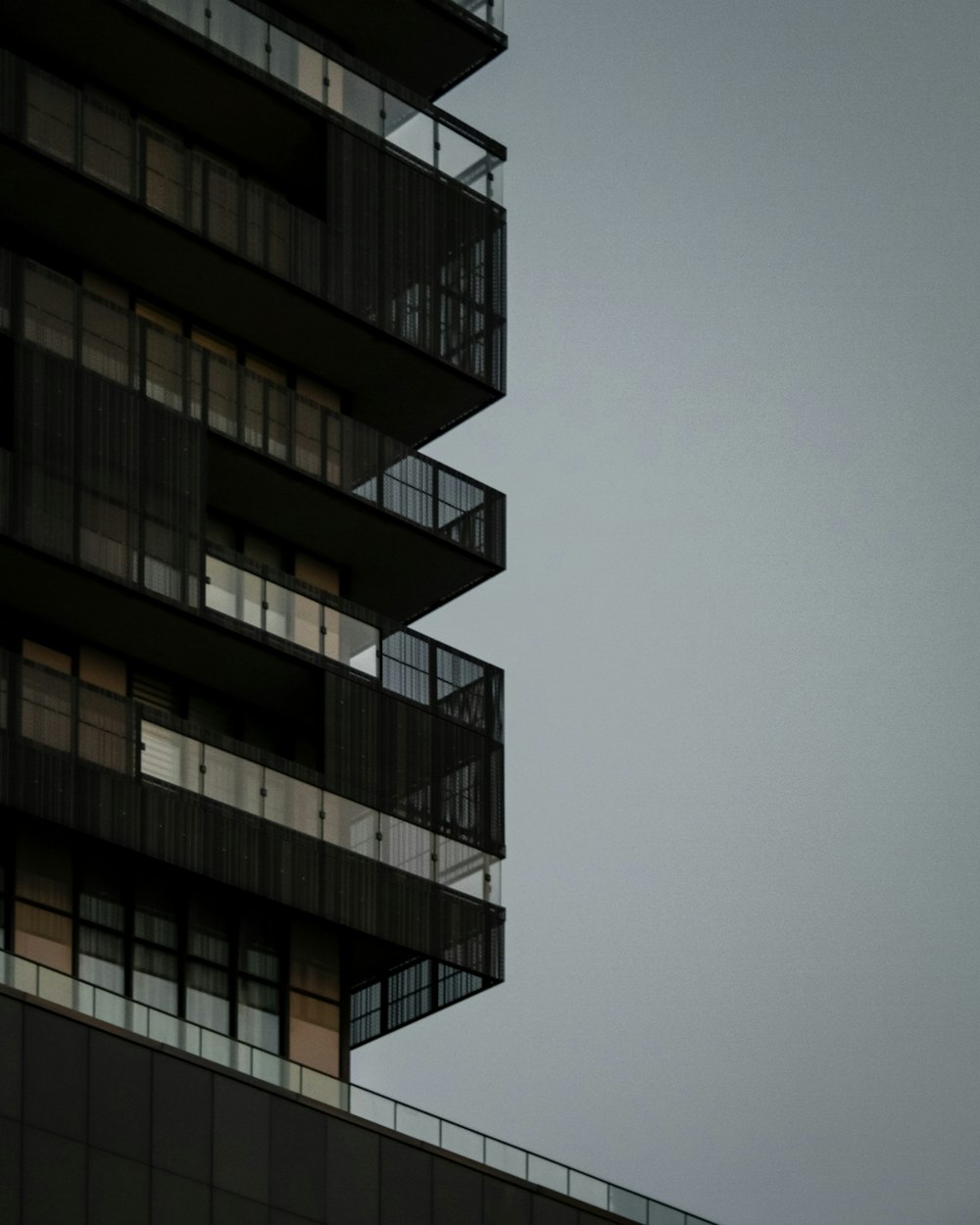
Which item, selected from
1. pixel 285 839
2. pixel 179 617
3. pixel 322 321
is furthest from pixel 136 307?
pixel 285 839

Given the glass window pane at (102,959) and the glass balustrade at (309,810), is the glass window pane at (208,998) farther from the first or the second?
the glass balustrade at (309,810)

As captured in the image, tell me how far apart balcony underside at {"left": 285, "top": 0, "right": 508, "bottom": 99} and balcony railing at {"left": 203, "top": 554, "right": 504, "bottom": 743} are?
12.8 meters

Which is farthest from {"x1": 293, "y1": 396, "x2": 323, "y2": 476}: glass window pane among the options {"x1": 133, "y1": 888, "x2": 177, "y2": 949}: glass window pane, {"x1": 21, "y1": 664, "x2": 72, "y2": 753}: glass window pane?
{"x1": 133, "y1": 888, "x2": 177, "y2": 949}: glass window pane

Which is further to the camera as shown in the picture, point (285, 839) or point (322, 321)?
point (322, 321)

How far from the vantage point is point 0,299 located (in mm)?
50312

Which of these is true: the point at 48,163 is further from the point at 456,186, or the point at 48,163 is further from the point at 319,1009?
the point at 319,1009

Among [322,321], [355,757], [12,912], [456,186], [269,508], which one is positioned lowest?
[12,912]

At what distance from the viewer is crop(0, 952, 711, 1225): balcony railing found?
4316 centimetres

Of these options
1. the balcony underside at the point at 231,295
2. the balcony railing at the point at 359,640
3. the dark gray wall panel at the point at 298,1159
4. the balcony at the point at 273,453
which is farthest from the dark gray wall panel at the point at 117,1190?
the balcony underside at the point at 231,295

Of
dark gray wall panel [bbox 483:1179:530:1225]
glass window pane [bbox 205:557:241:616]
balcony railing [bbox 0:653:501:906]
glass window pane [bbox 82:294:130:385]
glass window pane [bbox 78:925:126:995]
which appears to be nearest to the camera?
dark gray wall panel [bbox 483:1179:530:1225]

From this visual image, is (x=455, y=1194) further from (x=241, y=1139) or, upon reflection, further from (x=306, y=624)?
(x=306, y=624)

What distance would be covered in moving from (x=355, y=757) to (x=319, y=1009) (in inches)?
179

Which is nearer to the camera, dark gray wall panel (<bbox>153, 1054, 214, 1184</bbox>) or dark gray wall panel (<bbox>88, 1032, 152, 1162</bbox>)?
dark gray wall panel (<bbox>88, 1032, 152, 1162</bbox>)

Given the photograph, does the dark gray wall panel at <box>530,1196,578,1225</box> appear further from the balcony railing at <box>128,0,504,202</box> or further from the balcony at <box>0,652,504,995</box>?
the balcony railing at <box>128,0,504,202</box>
